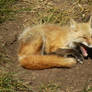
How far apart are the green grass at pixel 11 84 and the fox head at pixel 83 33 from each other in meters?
1.35

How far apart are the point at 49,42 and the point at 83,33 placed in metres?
0.75

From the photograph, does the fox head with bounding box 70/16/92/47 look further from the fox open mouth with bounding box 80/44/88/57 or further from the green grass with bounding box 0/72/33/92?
the green grass with bounding box 0/72/33/92

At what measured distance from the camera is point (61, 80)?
4.81m

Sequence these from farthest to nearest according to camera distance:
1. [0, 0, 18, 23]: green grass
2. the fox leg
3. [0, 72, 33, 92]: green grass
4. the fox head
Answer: [0, 0, 18, 23]: green grass < the fox leg < the fox head < [0, 72, 33, 92]: green grass

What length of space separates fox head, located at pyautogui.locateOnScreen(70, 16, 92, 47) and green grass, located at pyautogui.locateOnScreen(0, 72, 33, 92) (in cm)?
135

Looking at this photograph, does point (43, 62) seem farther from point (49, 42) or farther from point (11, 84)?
point (49, 42)

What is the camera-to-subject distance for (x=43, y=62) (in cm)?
485

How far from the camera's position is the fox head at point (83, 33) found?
16.7 ft

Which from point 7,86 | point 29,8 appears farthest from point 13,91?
point 29,8

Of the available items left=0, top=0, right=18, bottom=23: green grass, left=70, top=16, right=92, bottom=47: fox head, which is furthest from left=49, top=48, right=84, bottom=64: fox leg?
left=0, top=0, right=18, bottom=23: green grass

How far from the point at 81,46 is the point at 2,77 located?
5.39ft

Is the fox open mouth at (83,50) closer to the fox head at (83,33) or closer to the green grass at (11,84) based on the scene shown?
the fox head at (83,33)

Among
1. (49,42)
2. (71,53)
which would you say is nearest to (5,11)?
(49,42)

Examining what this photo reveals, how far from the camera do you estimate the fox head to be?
5099 millimetres
